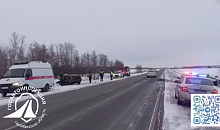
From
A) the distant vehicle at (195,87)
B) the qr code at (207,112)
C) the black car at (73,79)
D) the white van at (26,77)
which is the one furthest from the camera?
the black car at (73,79)

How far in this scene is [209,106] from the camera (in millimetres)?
8359

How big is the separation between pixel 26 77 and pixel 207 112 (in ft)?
46.7

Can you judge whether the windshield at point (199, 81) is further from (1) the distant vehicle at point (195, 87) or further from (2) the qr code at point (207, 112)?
(2) the qr code at point (207, 112)

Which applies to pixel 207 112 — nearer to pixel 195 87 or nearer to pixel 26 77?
pixel 195 87

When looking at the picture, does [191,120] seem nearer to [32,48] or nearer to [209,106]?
[209,106]

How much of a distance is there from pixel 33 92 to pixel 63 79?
31.6 feet

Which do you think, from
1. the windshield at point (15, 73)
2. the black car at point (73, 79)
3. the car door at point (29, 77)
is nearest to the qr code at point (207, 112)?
the car door at point (29, 77)

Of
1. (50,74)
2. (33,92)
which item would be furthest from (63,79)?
(33,92)

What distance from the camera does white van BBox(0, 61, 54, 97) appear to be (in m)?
16.4

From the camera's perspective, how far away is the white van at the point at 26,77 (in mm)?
16391

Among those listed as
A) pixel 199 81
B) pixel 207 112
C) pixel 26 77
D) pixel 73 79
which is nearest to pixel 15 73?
pixel 26 77

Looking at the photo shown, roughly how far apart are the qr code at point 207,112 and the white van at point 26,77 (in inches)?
528

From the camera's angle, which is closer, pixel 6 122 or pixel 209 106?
pixel 6 122

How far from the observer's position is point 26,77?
56.3 ft
